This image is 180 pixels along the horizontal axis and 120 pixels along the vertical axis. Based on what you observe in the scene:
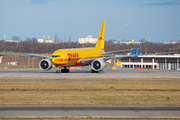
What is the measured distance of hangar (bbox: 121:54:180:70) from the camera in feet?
279

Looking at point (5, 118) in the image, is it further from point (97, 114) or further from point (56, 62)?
point (56, 62)

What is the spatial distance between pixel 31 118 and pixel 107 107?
5014 millimetres

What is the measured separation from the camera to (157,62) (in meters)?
89.1

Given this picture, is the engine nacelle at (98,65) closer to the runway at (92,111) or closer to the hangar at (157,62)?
the runway at (92,111)

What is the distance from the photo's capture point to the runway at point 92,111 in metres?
13.9

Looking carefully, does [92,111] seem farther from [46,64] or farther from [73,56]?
[46,64]

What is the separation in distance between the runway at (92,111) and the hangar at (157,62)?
71570mm

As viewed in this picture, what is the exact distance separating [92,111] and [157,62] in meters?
77.4

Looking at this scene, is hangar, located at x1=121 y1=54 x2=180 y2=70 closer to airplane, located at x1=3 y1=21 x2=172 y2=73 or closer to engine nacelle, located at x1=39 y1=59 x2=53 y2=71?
airplane, located at x1=3 y1=21 x2=172 y2=73

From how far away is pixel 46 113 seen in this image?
14.4 metres

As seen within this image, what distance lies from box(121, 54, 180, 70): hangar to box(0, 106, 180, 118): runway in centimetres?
7157

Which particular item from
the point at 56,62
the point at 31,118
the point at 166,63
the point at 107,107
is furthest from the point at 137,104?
the point at 166,63

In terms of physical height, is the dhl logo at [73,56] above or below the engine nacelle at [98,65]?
above

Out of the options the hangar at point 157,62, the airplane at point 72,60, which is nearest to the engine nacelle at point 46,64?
the airplane at point 72,60
